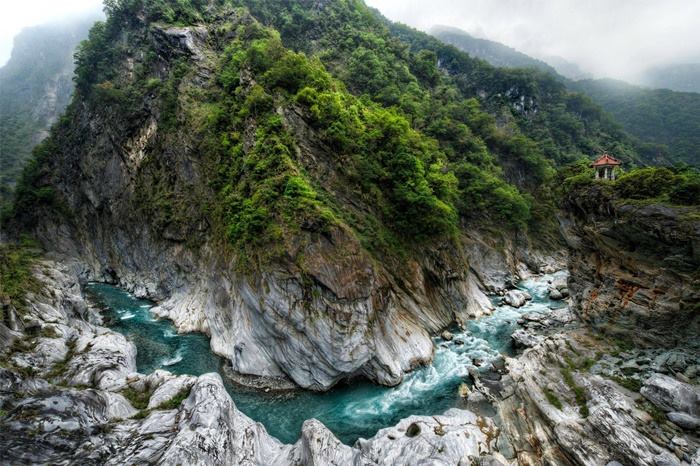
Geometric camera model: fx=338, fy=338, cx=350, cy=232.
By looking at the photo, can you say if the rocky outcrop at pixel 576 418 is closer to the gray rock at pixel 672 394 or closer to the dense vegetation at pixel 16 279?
the gray rock at pixel 672 394

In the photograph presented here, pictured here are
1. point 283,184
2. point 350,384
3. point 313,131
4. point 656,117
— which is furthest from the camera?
point 656,117

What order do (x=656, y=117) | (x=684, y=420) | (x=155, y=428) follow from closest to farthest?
(x=684, y=420) → (x=155, y=428) → (x=656, y=117)

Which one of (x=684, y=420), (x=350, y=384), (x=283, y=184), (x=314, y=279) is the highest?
(x=283, y=184)

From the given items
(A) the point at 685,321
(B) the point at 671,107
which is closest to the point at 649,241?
(A) the point at 685,321

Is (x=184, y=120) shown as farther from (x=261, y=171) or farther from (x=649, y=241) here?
(x=649, y=241)

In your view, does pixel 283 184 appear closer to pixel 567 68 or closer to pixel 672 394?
pixel 672 394

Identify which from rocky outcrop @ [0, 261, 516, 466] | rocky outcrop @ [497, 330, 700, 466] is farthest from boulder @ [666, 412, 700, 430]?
rocky outcrop @ [0, 261, 516, 466]

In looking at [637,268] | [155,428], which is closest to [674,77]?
[637,268]
